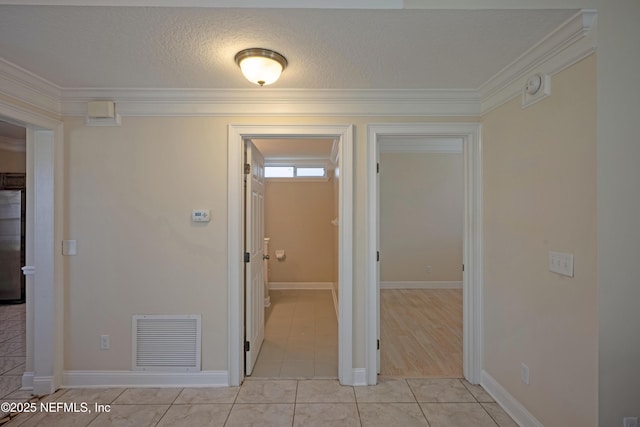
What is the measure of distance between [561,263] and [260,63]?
2014 mm

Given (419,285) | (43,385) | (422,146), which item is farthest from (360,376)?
(422,146)

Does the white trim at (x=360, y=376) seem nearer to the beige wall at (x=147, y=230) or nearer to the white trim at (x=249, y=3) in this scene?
the beige wall at (x=147, y=230)

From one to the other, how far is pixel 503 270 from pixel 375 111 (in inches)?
59.9

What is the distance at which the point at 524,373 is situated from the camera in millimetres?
1958

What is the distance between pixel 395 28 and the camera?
1.58 m

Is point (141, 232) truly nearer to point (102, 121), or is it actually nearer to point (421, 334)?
point (102, 121)

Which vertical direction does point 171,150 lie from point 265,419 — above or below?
above

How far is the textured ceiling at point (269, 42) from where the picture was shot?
1.48m

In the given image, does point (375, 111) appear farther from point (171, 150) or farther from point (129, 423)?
point (129, 423)

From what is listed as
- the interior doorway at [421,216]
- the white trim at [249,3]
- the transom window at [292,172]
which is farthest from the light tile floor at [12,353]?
the interior doorway at [421,216]

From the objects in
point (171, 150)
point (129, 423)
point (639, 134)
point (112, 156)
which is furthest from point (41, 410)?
point (639, 134)

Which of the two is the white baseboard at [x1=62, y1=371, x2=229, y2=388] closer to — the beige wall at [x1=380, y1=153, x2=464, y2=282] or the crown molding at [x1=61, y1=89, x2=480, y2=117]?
the crown molding at [x1=61, y1=89, x2=480, y2=117]

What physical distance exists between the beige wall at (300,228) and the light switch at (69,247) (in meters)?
3.47

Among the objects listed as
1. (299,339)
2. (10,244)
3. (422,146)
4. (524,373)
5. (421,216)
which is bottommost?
(299,339)
